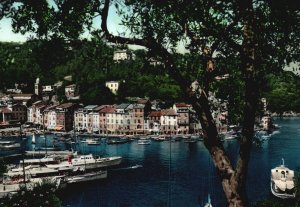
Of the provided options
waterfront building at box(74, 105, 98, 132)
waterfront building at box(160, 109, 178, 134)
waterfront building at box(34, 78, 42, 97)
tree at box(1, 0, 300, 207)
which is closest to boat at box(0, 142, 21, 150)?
waterfront building at box(74, 105, 98, 132)

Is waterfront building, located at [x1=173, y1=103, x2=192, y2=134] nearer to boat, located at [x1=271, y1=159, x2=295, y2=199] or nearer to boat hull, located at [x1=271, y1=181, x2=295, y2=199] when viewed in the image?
boat, located at [x1=271, y1=159, x2=295, y2=199]

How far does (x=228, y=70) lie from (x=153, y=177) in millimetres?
35092

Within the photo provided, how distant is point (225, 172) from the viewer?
4180mm

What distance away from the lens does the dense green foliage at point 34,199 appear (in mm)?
7086

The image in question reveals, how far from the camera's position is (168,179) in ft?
125

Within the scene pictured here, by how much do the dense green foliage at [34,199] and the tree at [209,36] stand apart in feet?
10.7

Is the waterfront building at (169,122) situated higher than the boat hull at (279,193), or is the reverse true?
the waterfront building at (169,122)

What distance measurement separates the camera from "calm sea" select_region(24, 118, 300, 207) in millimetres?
31734

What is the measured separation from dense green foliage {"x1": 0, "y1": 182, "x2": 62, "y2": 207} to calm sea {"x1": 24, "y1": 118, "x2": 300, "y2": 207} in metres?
23.0

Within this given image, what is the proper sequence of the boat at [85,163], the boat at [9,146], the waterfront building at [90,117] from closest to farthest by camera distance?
the boat at [85,163], the boat at [9,146], the waterfront building at [90,117]

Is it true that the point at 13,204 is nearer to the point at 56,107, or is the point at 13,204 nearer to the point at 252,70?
the point at 252,70

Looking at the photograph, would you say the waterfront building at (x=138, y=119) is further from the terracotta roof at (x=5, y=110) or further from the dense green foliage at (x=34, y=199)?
the dense green foliage at (x=34, y=199)

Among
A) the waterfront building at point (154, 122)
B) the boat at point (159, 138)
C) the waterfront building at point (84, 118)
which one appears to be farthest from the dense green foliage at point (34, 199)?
the waterfront building at point (84, 118)

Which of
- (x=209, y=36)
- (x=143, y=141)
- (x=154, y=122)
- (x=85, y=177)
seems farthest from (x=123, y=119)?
(x=209, y=36)
